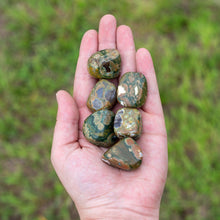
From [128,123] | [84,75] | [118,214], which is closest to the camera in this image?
[118,214]

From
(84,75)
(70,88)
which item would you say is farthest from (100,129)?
(70,88)

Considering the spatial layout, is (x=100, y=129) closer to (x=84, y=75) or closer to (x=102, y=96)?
(x=102, y=96)

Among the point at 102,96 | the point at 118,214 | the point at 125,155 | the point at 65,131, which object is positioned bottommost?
the point at 118,214

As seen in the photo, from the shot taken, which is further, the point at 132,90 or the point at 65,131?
the point at 132,90

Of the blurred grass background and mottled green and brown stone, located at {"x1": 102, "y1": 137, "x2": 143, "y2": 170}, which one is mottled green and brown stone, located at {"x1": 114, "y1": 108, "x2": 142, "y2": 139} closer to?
mottled green and brown stone, located at {"x1": 102, "y1": 137, "x2": 143, "y2": 170}

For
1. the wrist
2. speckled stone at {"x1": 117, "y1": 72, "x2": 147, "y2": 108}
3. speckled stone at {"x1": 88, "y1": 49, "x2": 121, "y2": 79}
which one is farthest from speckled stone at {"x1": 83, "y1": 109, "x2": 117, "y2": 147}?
the wrist

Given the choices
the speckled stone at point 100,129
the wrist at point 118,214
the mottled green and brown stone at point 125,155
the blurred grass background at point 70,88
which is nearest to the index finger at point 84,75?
the speckled stone at point 100,129

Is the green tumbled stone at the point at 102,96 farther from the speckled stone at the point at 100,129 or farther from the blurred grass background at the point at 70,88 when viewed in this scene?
the blurred grass background at the point at 70,88
